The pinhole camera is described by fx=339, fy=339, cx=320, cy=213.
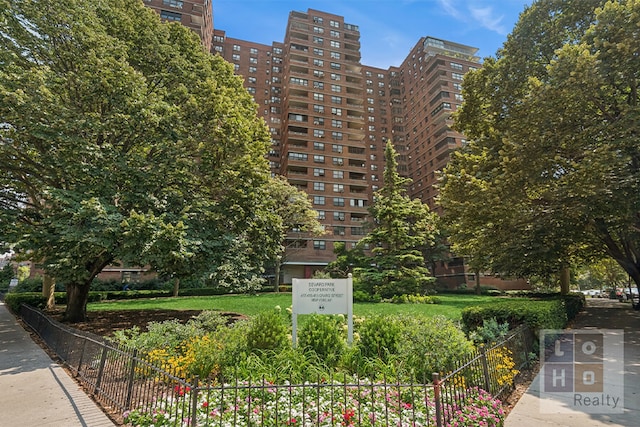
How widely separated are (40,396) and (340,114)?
51.5 metres

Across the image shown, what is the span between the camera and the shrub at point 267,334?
6.65m

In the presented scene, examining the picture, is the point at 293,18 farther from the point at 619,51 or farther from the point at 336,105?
the point at 619,51

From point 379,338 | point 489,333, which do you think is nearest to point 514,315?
point 489,333

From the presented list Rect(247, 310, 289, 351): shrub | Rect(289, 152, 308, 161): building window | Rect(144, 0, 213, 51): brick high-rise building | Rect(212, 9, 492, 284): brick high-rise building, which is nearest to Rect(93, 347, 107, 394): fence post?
Rect(247, 310, 289, 351): shrub

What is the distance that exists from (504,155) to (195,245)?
36.4 feet

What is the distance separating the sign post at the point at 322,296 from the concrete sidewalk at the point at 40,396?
4.00m

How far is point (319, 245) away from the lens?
4650cm

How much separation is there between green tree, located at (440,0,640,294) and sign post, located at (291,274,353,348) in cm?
752

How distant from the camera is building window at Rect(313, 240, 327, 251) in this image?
4628 centimetres

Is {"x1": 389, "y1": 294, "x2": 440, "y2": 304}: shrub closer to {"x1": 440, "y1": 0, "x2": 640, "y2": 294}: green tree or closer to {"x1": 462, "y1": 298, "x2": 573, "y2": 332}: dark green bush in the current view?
{"x1": 440, "y1": 0, "x2": 640, "y2": 294}: green tree

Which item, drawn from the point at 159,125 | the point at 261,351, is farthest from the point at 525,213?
the point at 159,125

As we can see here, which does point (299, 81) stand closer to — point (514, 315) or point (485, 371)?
point (514, 315)

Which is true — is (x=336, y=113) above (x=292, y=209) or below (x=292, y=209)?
above

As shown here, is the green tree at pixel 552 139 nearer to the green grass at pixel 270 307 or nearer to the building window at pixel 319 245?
the green grass at pixel 270 307
